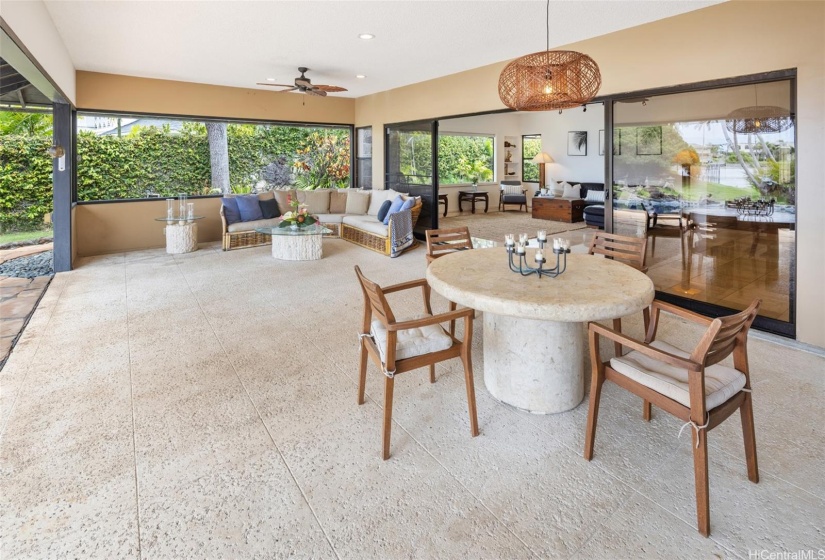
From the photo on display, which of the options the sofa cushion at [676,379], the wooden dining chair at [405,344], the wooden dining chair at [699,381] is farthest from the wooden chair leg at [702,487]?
the wooden dining chair at [405,344]

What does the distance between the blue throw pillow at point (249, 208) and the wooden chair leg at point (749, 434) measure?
725cm

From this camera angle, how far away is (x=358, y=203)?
8633 mm

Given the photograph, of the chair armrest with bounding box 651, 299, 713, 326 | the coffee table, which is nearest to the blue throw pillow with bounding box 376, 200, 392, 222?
the coffee table

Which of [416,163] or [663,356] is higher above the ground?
[416,163]

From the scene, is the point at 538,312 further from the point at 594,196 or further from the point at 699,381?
the point at 594,196

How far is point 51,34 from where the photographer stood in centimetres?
438

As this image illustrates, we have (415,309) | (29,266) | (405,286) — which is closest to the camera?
(405,286)

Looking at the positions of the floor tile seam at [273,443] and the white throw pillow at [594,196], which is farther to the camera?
the white throw pillow at [594,196]

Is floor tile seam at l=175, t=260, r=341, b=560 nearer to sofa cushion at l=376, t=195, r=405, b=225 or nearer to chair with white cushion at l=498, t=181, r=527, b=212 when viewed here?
sofa cushion at l=376, t=195, r=405, b=225

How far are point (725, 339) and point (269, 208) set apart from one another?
7363 mm

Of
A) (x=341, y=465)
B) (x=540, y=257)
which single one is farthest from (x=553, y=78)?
(x=341, y=465)

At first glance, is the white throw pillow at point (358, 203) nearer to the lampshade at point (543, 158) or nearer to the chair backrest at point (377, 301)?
the lampshade at point (543, 158)

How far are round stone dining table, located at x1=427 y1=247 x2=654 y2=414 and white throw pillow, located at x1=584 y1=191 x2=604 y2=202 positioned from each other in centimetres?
846

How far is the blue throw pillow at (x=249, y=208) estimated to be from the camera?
25.0 feet
